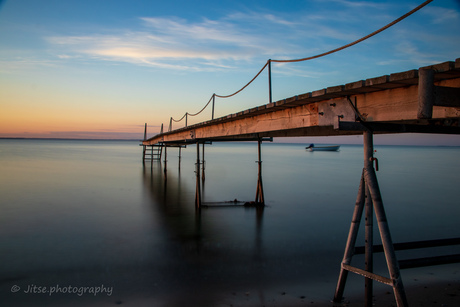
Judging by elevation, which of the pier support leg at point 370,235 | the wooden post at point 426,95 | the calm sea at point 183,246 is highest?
the wooden post at point 426,95

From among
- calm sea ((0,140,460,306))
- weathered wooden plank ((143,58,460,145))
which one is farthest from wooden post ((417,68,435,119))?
calm sea ((0,140,460,306))

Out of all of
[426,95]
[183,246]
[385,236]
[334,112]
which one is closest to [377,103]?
[334,112]

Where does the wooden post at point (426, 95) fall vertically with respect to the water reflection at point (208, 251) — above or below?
above

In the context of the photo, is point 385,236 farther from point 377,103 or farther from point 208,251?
point 208,251

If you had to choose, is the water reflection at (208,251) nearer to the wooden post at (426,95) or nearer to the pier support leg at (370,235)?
the pier support leg at (370,235)

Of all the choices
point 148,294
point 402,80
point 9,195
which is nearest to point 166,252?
point 148,294

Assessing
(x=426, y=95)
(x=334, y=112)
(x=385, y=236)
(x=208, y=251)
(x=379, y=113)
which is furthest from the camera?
(x=208, y=251)

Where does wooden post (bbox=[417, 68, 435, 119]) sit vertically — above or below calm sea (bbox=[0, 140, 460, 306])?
above

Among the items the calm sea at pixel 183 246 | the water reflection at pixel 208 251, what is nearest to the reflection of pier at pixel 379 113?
the calm sea at pixel 183 246

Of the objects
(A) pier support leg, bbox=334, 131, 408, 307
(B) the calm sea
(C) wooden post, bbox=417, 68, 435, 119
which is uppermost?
(C) wooden post, bbox=417, 68, 435, 119

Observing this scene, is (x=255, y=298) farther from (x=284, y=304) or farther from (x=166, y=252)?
(x=166, y=252)

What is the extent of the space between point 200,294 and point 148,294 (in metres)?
0.94

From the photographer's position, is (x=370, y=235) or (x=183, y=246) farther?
(x=183, y=246)

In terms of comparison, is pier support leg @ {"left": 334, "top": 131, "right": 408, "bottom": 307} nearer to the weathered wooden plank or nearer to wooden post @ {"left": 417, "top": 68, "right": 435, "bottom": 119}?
the weathered wooden plank
